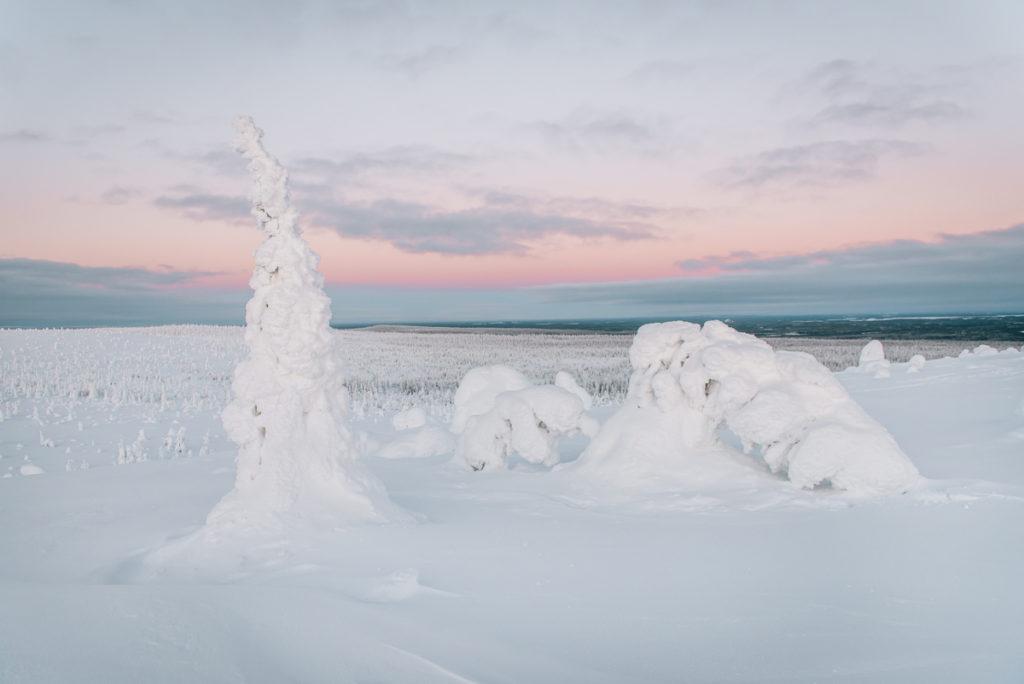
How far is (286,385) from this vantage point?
9.16 m

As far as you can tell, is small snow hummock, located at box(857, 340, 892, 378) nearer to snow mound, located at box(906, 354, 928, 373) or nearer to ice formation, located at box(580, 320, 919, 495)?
snow mound, located at box(906, 354, 928, 373)

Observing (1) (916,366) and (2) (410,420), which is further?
(1) (916,366)

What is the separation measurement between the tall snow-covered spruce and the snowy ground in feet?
2.74

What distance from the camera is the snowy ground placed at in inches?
179

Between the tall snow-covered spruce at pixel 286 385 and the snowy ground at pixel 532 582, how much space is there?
83cm

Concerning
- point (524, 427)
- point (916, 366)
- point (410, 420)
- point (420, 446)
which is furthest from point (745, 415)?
point (916, 366)

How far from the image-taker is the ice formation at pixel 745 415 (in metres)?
10.3

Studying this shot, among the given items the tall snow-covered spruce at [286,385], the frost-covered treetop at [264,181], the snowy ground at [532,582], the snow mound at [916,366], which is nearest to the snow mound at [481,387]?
the snowy ground at [532,582]

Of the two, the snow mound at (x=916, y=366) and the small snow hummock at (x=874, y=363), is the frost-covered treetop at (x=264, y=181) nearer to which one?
the small snow hummock at (x=874, y=363)

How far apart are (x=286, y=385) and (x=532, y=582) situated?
4775 millimetres

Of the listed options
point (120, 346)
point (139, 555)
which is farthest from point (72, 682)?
point (120, 346)

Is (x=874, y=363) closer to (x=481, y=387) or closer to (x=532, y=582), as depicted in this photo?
(x=481, y=387)

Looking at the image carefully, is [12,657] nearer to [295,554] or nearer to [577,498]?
[295,554]

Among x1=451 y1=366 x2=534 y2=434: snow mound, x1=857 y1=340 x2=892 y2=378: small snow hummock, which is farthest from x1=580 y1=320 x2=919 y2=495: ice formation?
A: x1=857 y1=340 x2=892 y2=378: small snow hummock
